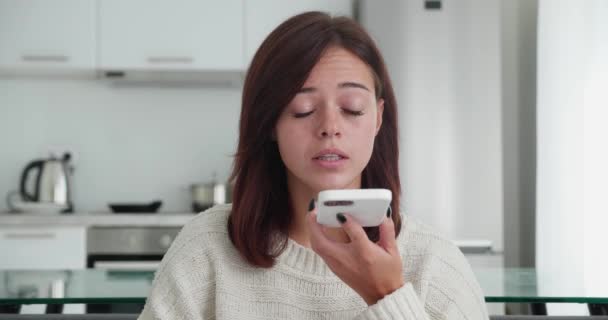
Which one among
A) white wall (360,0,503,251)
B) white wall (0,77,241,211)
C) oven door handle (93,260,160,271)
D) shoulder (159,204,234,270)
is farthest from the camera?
white wall (0,77,241,211)

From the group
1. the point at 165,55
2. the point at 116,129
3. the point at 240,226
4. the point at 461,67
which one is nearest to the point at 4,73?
Answer: the point at 116,129

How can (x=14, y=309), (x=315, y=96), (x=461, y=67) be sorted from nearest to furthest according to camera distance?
1. (x=315, y=96)
2. (x=14, y=309)
3. (x=461, y=67)

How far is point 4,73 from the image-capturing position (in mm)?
4062

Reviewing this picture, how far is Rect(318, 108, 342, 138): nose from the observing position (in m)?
1.03

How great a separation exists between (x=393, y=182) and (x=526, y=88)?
3063mm

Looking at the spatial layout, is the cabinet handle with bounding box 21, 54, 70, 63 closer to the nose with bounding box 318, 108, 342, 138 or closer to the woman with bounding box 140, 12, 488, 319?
the woman with bounding box 140, 12, 488, 319

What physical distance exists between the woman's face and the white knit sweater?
0.45 ft

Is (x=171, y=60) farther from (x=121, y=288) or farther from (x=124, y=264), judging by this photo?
(x=121, y=288)

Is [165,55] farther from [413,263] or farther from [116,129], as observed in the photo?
[413,263]

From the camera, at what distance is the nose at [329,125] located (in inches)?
40.4

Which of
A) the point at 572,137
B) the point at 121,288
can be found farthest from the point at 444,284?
the point at 572,137

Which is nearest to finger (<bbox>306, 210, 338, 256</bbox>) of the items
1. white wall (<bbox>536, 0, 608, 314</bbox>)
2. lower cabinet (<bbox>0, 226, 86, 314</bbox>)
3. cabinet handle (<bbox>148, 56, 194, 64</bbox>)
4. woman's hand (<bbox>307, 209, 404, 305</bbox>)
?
woman's hand (<bbox>307, 209, 404, 305</bbox>)

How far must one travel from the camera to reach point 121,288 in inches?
54.4

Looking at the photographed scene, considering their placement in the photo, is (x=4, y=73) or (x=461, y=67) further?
(x=4, y=73)
